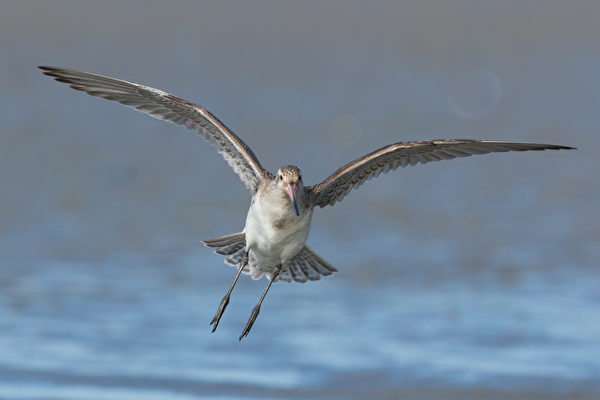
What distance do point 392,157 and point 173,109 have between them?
1709 millimetres

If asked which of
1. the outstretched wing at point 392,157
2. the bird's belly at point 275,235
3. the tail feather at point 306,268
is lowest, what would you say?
the bird's belly at point 275,235

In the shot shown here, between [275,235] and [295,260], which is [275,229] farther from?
[295,260]

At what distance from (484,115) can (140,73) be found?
6.69 m

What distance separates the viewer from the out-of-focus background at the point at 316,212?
11.0m

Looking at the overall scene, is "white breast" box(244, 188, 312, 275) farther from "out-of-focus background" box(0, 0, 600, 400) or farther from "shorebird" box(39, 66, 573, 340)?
"out-of-focus background" box(0, 0, 600, 400)

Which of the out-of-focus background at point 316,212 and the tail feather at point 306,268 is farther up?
the out-of-focus background at point 316,212

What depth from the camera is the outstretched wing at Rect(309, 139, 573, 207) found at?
28.5 ft

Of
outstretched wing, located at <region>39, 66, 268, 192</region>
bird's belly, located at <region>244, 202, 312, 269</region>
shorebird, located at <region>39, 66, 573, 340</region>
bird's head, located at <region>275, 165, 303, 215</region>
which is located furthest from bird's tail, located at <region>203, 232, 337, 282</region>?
bird's head, located at <region>275, 165, 303, 215</region>

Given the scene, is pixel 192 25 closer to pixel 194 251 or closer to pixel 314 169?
pixel 314 169

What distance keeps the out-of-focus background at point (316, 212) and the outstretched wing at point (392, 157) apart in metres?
2.19

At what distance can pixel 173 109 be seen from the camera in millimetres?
9305

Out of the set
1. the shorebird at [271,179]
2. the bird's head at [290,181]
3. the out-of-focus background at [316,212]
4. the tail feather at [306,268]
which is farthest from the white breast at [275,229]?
the out-of-focus background at [316,212]

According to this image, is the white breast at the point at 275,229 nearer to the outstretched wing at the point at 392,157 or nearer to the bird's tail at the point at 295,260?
the outstretched wing at the point at 392,157

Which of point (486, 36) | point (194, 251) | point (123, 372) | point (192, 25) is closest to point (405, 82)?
point (486, 36)
